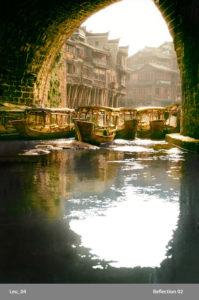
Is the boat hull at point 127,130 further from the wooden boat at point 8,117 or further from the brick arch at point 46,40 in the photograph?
the wooden boat at point 8,117

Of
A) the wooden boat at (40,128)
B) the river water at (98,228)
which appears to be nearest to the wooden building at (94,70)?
the wooden boat at (40,128)

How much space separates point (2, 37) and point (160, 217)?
12.7m

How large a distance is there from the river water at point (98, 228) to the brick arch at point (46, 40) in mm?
5125

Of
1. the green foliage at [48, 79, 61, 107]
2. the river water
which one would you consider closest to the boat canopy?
the green foliage at [48, 79, 61, 107]

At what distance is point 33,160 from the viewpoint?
8.09 meters

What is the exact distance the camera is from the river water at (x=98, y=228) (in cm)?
226

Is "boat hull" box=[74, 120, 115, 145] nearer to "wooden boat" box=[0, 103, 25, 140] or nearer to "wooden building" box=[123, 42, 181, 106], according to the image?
"wooden boat" box=[0, 103, 25, 140]

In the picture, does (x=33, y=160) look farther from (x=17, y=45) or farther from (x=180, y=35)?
(x=17, y=45)

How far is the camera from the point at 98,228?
314 cm

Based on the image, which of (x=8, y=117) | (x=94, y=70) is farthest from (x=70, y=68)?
(x=8, y=117)

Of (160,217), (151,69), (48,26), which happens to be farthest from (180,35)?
(151,69)

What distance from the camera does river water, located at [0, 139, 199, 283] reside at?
2.26 meters

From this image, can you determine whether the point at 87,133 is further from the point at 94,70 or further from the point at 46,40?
the point at 94,70

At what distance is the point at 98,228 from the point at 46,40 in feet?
48.1
